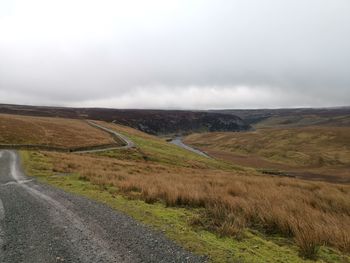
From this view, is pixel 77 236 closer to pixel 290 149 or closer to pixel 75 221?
pixel 75 221

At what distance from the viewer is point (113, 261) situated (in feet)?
22.7

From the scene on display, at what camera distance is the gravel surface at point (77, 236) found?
7.23m

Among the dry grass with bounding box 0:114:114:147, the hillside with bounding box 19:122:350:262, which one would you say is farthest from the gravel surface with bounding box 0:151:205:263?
the dry grass with bounding box 0:114:114:147

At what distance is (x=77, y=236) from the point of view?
8.55 meters

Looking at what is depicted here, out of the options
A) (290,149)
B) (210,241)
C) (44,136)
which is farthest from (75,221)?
(290,149)

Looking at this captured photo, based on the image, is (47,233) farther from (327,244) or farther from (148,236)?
(327,244)

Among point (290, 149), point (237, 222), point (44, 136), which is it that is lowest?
point (290, 149)

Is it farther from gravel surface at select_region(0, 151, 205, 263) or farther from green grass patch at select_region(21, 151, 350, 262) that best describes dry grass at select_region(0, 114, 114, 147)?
green grass patch at select_region(21, 151, 350, 262)

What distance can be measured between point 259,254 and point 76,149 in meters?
62.1

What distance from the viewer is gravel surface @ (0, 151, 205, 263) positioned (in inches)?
285

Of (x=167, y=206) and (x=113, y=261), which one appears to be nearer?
(x=113, y=261)

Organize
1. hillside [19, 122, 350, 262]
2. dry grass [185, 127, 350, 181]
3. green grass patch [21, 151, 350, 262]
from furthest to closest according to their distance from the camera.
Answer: dry grass [185, 127, 350, 181]
hillside [19, 122, 350, 262]
green grass patch [21, 151, 350, 262]

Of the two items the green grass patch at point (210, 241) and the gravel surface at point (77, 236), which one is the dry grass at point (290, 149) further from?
the gravel surface at point (77, 236)

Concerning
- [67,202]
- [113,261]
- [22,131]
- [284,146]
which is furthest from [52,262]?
[284,146]
